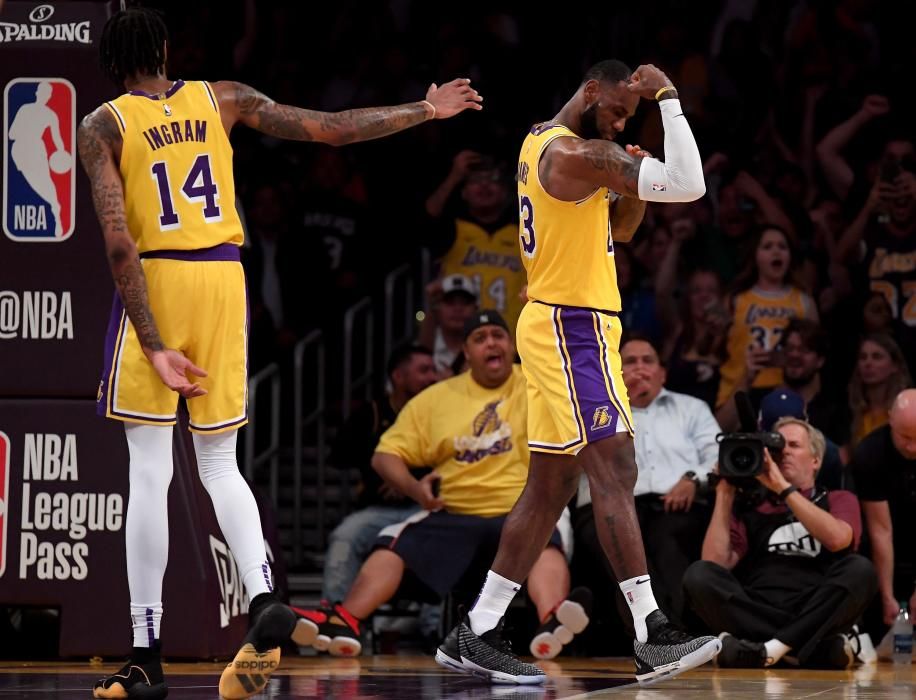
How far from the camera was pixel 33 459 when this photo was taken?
689cm

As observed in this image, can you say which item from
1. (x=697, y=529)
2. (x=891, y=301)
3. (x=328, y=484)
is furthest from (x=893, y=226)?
(x=328, y=484)

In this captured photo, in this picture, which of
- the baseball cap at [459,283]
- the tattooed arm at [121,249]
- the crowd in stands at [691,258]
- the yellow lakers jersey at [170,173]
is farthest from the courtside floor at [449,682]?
the baseball cap at [459,283]

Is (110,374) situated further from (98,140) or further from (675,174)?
(675,174)

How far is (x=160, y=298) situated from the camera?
5.08 meters

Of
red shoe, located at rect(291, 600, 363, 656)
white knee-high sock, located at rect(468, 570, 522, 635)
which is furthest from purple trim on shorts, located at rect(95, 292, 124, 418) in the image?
red shoe, located at rect(291, 600, 363, 656)

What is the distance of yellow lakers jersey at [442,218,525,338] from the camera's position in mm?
10117

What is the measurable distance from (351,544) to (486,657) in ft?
8.72

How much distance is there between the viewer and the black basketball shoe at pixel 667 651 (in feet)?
17.4

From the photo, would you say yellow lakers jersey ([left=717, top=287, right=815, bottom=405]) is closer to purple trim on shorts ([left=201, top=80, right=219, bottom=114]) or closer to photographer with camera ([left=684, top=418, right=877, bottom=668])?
photographer with camera ([left=684, top=418, right=877, bottom=668])

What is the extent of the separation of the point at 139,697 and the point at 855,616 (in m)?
3.60

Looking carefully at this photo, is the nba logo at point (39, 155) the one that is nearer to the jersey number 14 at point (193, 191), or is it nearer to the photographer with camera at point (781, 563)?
the jersey number 14 at point (193, 191)

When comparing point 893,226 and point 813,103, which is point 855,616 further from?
point 813,103

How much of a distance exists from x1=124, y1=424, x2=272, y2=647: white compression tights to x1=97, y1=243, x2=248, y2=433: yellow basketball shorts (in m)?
0.08

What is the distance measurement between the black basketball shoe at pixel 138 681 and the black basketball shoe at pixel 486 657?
1.25m
